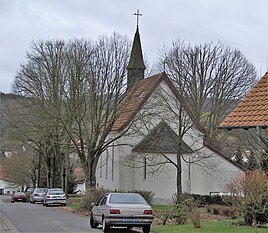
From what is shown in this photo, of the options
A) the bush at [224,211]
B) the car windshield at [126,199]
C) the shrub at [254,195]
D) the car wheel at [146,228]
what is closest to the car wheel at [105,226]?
the car windshield at [126,199]

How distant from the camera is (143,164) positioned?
4612cm

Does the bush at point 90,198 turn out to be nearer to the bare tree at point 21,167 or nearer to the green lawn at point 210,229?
the green lawn at point 210,229

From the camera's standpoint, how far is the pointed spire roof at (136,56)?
4605 cm

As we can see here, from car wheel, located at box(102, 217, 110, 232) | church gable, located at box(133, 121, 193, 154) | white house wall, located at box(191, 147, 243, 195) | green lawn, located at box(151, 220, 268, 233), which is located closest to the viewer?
green lawn, located at box(151, 220, 268, 233)

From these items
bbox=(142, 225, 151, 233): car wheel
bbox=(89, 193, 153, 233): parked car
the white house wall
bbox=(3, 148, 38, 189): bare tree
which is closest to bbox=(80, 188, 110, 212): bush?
bbox=(89, 193, 153, 233): parked car

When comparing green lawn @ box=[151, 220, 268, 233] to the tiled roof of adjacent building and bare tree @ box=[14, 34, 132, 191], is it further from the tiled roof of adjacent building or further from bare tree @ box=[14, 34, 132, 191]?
bare tree @ box=[14, 34, 132, 191]

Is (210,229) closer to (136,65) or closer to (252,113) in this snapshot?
(252,113)

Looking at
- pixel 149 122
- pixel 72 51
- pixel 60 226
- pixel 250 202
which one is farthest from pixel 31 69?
pixel 250 202

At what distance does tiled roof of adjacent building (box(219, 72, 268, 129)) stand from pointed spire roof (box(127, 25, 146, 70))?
1032 inches

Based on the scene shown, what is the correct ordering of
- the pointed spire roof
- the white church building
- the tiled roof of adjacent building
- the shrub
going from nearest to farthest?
the tiled roof of adjacent building, the shrub, the white church building, the pointed spire roof

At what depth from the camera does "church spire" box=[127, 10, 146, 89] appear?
43.0m

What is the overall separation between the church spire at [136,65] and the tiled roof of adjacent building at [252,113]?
85.5ft

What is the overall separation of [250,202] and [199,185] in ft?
92.5

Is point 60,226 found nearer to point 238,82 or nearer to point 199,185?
point 199,185
